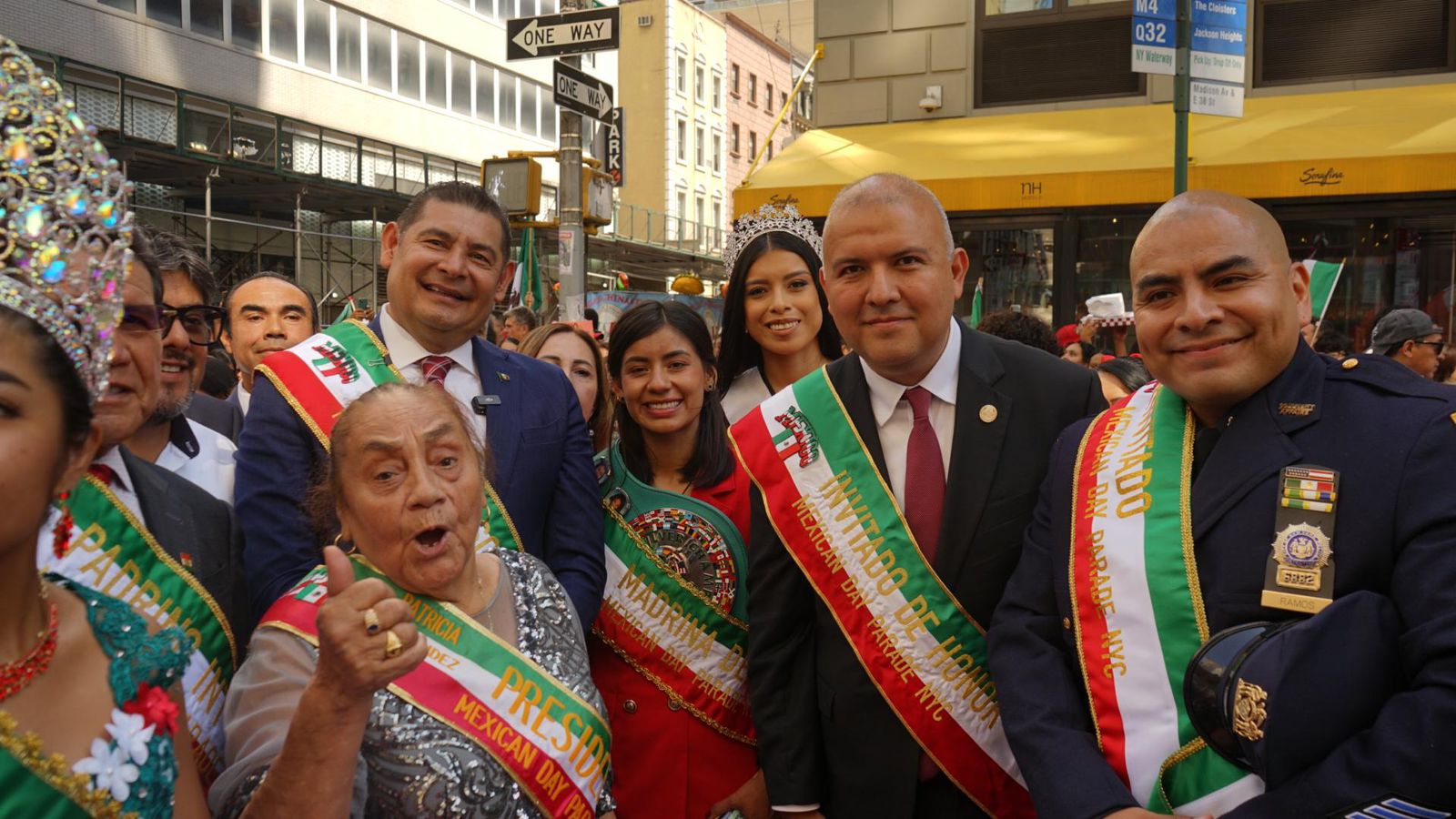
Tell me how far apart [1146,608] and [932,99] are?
925 cm

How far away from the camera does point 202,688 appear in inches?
75.5

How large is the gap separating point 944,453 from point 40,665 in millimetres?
1797

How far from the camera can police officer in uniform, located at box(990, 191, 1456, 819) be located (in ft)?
5.31

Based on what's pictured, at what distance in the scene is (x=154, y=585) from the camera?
1903 mm

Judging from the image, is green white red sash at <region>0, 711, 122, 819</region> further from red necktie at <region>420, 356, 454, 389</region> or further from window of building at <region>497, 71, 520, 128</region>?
window of building at <region>497, 71, 520, 128</region>

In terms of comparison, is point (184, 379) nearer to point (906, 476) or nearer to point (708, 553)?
point (708, 553)

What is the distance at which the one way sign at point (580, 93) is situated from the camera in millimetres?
7605

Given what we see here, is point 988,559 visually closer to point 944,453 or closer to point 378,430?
point 944,453

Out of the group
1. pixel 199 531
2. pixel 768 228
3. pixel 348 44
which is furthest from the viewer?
pixel 348 44

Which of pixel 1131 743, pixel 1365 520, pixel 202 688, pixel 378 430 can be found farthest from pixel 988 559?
pixel 202 688

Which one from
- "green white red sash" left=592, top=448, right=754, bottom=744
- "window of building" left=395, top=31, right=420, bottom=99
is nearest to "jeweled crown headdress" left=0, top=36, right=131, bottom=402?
"green white red sash" left=592, top=448, right=754, bottom=744

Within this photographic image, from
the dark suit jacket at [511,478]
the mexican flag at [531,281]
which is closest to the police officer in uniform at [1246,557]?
the dark suit jacket at [511,478]

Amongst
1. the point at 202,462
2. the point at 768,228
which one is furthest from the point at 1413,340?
the point at 202,462

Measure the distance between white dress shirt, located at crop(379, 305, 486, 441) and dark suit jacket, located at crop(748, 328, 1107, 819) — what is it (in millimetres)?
823
